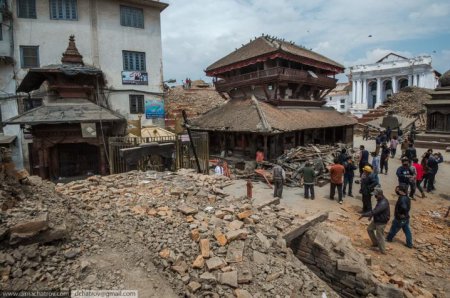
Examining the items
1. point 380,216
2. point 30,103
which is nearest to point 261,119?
point 380,216

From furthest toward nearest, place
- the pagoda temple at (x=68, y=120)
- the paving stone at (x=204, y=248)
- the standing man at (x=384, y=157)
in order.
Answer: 1. the pagoda temple at (x=68, y=120)
2. the standing man at (x=384, y=157)
3. the paving stone at (x=204, y=248)

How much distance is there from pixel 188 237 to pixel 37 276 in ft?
9.08

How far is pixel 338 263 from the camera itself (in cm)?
685

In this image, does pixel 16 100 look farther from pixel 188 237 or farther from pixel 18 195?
pixel 188 237

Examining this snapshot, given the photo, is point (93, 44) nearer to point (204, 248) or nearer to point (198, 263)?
point (204, 248)

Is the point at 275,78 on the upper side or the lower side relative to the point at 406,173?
upper

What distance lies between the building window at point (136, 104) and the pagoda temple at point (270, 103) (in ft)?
15.1

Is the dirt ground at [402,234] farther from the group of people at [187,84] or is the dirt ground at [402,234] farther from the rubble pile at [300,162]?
the group of people at [187,84]

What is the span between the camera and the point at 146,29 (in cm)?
2097

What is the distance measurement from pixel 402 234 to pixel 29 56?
23488mm

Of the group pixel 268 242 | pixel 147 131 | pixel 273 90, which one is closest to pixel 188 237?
pixel 268 242

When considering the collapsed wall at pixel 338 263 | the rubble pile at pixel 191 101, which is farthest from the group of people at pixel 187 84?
the collapsed wall at pixel 338 263

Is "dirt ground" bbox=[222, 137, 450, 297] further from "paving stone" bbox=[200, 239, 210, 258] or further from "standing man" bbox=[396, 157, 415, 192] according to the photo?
"paving stone" bbox=[200, 239, 210, 258]

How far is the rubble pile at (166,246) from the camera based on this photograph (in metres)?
4.34
